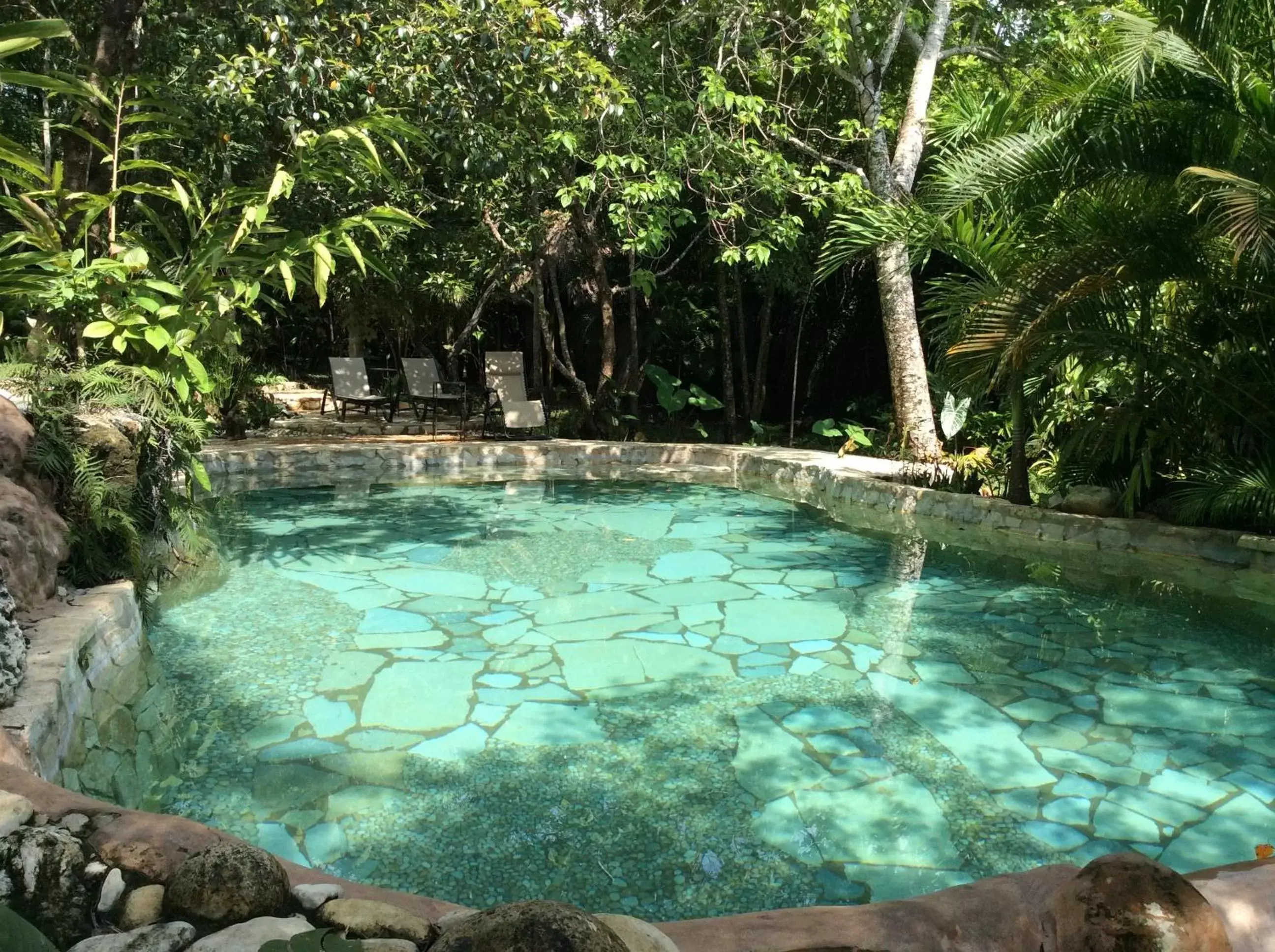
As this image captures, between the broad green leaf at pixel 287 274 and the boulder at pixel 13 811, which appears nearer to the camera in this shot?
the boulder at pixel 13 811

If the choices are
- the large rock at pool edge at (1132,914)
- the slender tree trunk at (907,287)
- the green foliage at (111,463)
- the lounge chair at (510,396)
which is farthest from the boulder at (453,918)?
the lounge chair at (510,396)

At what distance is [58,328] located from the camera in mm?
4762

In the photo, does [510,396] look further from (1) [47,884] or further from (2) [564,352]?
(1) [47,884]

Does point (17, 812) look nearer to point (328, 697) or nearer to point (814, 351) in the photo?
point (328, 697)

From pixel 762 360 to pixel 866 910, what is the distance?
11095 millimetres

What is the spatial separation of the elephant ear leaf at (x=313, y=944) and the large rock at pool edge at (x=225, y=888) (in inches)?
6.7

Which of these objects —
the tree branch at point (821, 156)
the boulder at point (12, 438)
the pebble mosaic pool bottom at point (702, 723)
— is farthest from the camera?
the tree branch at point (821, 156)

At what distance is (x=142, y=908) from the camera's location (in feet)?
5.37

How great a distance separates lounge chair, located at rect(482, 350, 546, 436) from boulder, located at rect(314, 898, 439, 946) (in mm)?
9632

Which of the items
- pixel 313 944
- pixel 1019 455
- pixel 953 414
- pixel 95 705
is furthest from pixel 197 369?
pixel 953 414

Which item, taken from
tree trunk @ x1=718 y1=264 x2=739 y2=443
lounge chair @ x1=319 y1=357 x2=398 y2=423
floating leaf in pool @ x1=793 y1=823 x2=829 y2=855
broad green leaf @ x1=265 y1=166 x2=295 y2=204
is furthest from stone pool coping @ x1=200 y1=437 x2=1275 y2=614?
broad green leaf @ x1=265 y1=166 x2=295 y2=204

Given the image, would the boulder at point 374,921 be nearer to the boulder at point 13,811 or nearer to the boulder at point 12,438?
the boulder at point 13,811

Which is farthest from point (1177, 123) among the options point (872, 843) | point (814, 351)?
point (814, 351)

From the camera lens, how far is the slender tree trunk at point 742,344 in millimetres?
12352
